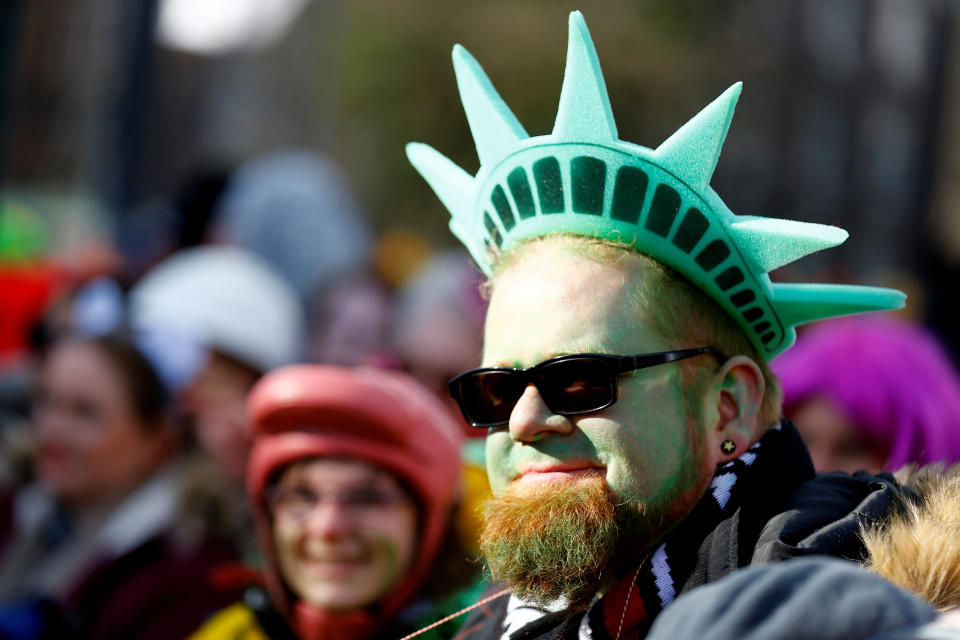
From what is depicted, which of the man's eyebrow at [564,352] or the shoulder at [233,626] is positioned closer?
the man's eyebrow at [564,352]

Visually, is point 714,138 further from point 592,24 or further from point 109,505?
point 592,24

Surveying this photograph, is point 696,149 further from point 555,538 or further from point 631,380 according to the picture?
point 555,538

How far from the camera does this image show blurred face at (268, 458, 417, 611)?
320cm

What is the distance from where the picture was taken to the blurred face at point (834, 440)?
3.41 meters

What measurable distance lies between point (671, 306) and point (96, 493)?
9.66 ft

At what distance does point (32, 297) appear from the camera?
8.16 metres

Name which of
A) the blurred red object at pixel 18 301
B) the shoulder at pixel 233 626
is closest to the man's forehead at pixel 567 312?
the shoulder at pixel 233 626

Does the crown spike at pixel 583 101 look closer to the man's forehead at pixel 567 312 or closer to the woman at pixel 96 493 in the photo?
the man's forehead at pixel 567 312

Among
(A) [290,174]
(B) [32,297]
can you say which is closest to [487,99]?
(A) [290,174]

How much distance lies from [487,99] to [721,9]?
2099 cm

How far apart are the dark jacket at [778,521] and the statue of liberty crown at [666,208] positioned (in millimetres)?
261

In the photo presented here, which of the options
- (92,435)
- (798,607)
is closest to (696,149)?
(798,607)

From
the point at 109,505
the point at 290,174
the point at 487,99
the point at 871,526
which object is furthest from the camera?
the point at 290,174

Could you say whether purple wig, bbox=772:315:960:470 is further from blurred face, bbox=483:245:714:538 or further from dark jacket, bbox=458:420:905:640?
blurred face, bbox=483:245:714:538
